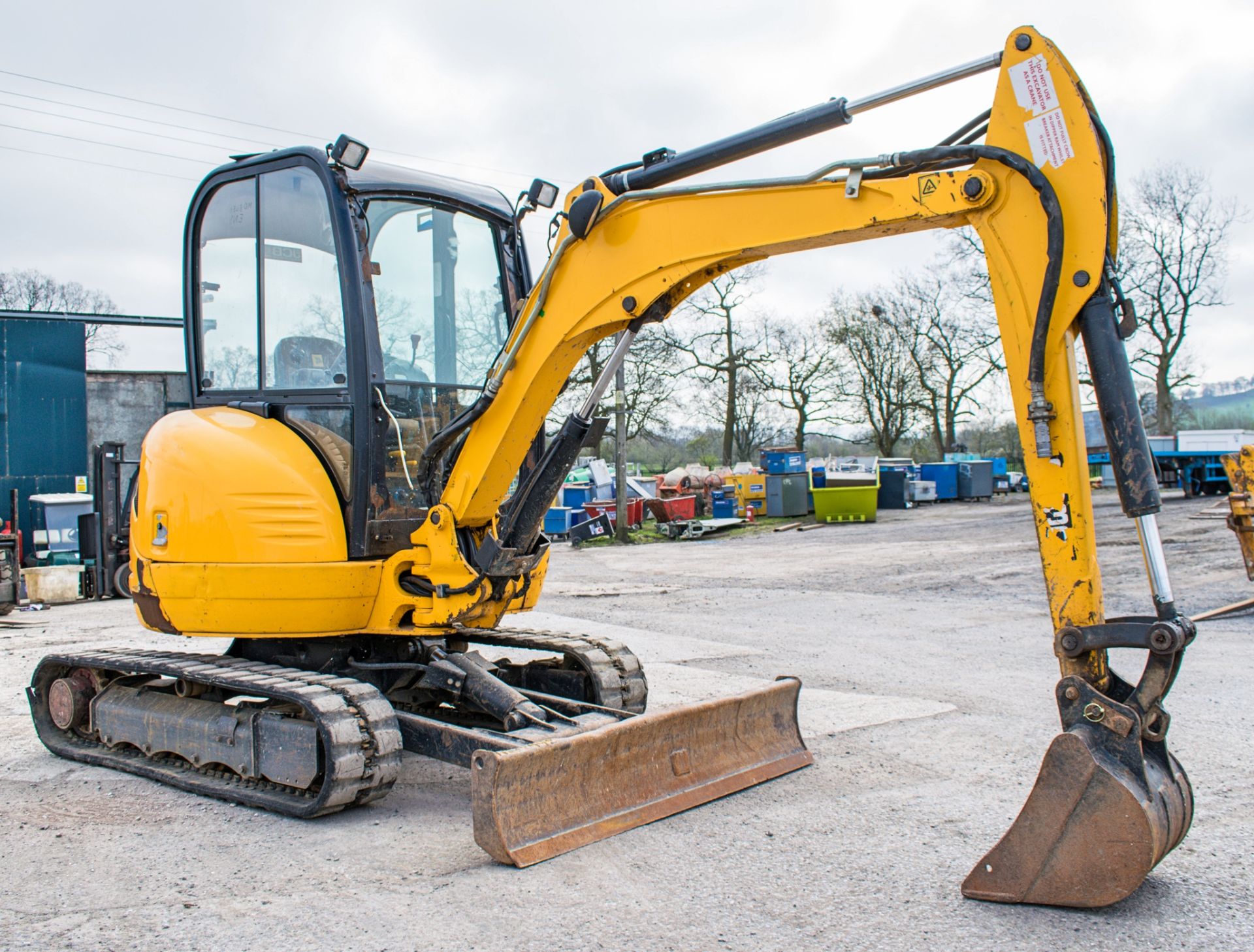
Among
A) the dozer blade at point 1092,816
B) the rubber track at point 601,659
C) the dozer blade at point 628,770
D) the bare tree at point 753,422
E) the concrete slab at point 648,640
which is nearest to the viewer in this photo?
the dozer blade at point 1092,816

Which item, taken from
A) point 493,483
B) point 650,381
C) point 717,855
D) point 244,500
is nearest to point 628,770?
point 717,855

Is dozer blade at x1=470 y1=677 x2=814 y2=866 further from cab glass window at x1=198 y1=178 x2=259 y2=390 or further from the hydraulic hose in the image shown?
cab glass window at x1=198 y1=178 x2=259 y2=390

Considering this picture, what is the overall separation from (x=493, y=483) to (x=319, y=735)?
1.34 meters

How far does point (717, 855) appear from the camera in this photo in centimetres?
401

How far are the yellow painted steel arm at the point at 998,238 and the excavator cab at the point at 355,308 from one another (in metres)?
0.88

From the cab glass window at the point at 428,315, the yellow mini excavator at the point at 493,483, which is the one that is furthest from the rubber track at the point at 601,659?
the cab glass window at the point at 428,315

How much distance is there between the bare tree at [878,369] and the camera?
1738 inches

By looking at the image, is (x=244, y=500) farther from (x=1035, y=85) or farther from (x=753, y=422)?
(x=753, y=422)

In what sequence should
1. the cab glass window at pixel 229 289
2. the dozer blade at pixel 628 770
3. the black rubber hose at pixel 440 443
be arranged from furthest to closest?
the cab glass window at pixel 229 289
the black rubber hose at pixel 440 443
the dozer blade at pixel 628 770

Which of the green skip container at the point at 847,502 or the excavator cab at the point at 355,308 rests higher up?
the excavator cab at the point at 355,308

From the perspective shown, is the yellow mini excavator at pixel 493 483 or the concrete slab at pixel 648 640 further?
the concrete slab at pixel 648 640

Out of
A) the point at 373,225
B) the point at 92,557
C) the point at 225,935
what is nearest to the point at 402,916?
the point at 225,935

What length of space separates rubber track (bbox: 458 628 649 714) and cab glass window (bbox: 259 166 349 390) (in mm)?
1549

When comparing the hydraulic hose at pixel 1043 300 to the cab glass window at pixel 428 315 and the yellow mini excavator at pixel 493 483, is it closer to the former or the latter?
the yellow mini excavator at pixel 493 483
